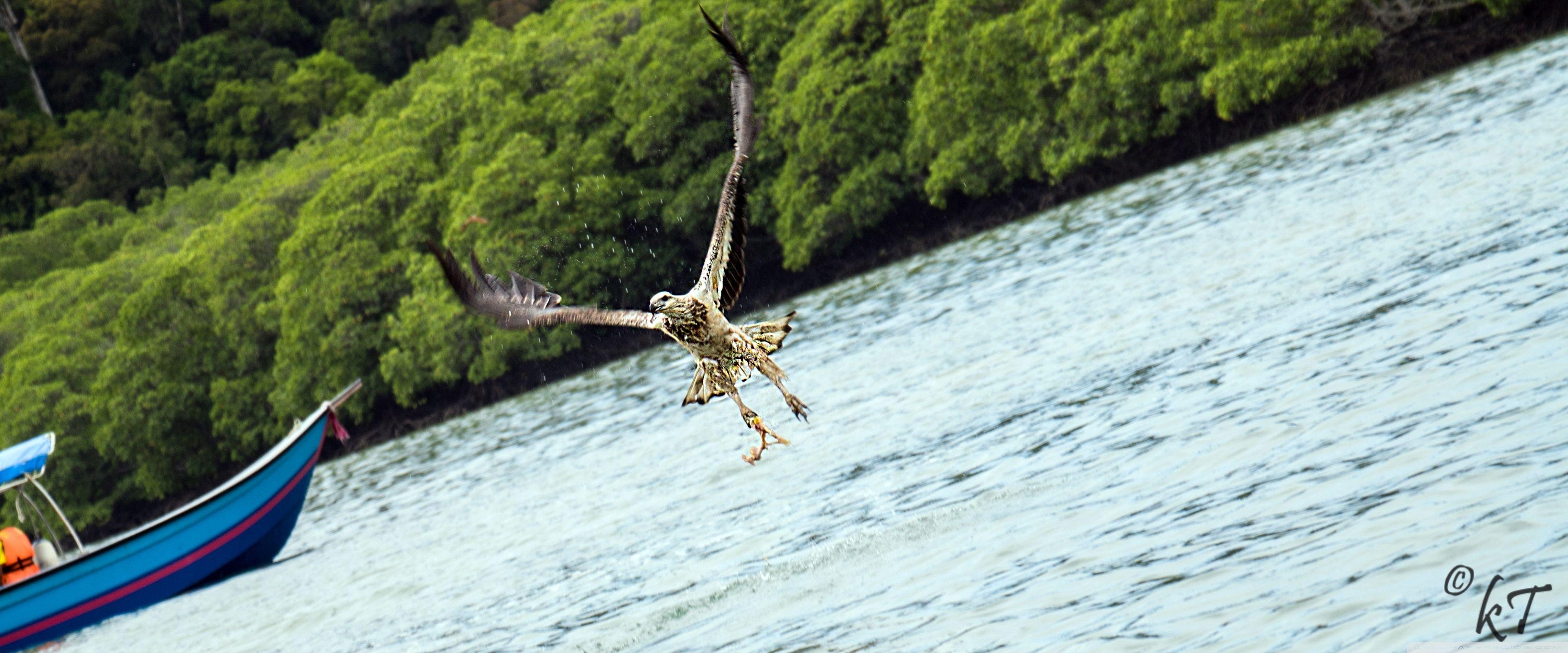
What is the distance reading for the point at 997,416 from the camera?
66.2 ft

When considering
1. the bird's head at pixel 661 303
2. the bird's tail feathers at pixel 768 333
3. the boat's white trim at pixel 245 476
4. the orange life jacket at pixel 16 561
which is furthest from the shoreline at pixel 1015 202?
the bird's head at pixel 661 303

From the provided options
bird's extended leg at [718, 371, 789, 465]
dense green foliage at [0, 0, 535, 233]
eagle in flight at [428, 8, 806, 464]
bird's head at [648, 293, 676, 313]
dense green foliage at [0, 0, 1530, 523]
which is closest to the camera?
eagle in flight at [428, 8, 806, 464]

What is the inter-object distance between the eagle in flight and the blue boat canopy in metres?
16.6

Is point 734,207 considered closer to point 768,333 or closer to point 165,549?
point 768,333

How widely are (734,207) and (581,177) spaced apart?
37308 millimetres

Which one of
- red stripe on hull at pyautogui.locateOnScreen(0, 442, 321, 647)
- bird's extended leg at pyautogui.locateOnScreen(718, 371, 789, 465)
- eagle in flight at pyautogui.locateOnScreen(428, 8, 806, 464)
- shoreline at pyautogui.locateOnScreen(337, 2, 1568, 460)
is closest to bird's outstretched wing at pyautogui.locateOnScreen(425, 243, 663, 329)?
eagle in flight at pyautogui.locateOnScreen(428, 8, 806, 464)

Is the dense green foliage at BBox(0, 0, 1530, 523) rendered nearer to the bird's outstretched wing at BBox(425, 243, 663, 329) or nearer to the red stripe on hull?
the red stripe on hull

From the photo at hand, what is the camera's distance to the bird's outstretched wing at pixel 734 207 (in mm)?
12680

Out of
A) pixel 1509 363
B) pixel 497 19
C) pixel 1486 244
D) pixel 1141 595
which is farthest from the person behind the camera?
pixel 497 19

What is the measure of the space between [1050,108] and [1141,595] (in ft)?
116

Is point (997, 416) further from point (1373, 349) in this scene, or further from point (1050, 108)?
point (1050, 108)

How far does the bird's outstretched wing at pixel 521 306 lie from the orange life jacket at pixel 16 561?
17.7 meters

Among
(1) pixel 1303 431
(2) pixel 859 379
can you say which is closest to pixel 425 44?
(2) pixel 859 379

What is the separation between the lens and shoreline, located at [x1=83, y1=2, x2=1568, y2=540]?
40.5 meters
